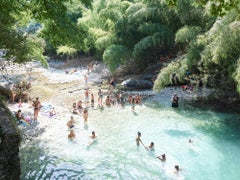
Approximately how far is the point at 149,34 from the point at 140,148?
12760 millimetres

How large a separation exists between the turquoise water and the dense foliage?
217cm

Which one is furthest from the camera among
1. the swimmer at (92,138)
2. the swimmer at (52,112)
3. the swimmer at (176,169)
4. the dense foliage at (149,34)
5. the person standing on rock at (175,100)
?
the person standing on rock at (175,100)

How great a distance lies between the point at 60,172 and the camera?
12.3m

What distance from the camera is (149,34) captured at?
2536cm

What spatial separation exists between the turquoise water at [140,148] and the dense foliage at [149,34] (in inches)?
85.6

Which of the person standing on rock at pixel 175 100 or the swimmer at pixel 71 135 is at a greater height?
the person standing on rock at pixel 175 100

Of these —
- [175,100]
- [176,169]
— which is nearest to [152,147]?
[176,169]

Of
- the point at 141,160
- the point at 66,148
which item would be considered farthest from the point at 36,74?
the point at 141,160

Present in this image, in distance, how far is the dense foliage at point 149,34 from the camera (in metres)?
10.9

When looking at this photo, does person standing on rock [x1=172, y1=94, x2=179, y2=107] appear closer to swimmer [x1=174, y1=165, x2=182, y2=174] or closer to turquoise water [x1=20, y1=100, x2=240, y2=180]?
turquoise water [x1=20, y1=100, x2=240, y2=180]

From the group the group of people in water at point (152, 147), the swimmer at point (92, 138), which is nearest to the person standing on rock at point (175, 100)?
the group of people in water at point (152, 147)

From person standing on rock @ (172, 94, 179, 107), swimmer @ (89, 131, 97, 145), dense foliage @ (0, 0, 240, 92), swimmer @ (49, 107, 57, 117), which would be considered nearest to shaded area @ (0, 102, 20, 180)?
dense foliage @ (0, 0, 240, 92)

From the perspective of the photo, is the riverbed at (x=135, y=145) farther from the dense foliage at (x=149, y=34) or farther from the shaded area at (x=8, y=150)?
the shaded area at (x=8, y=150)

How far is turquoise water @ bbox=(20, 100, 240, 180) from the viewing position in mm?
12625
